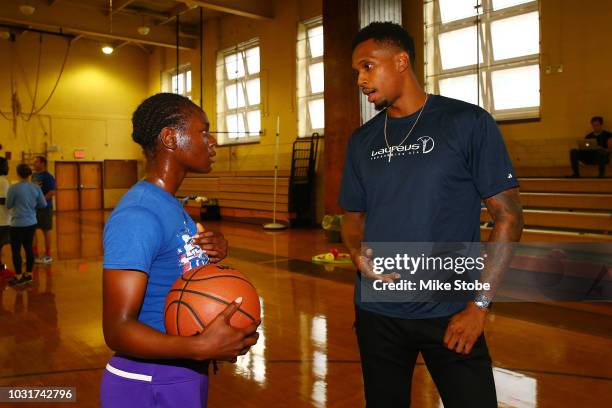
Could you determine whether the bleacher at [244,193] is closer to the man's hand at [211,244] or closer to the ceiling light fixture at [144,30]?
the ceiling light fixture at [144,30]

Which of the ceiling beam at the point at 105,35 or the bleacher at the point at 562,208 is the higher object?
the ceiling beam at the point at 105,35

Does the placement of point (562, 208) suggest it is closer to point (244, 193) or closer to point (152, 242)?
point (152, 242)

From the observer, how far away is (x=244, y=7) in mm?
12461

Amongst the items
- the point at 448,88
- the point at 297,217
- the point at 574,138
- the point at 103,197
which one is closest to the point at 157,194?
the point at 574,138

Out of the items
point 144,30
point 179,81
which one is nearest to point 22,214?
point 144,30

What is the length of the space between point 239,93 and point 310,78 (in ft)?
9.92

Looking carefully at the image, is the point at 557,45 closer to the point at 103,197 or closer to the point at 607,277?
the point at 607,277

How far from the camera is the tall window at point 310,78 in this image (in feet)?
39.9

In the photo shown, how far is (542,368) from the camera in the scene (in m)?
3.23

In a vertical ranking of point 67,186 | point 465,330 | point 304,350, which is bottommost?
point 304,350

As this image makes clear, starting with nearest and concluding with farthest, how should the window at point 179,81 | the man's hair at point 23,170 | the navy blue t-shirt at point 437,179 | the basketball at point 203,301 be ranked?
the basketball at point 203,301
the navy blue t-shirt at point 437,179
the man's hair at point 23,170
the window at point 179,81

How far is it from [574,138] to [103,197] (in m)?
15.6

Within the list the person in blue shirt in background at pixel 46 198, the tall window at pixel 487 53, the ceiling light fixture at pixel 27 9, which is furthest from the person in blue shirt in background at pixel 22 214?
the ceiling light fixture at pixel 27 9

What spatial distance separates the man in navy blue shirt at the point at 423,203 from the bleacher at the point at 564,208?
525 cm
